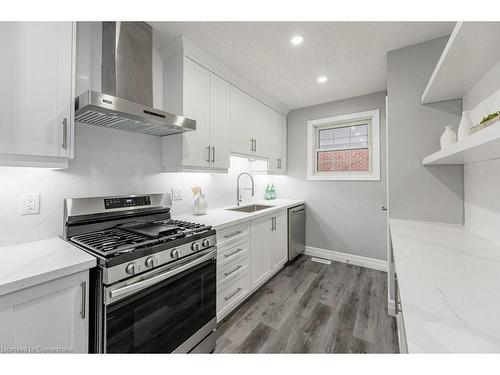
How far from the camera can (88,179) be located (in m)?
1.58

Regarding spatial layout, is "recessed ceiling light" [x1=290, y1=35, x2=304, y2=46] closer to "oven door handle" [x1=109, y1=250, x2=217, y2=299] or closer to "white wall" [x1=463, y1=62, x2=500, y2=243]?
"white wall" [x1=463, y1=62, x2=500, y2=243]

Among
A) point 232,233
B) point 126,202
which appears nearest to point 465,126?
point 232,233

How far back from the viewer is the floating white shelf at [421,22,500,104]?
0.96 meters

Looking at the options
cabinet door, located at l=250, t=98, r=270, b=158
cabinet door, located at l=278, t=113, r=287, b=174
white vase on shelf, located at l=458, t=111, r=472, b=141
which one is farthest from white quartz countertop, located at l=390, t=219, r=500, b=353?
cabinet door, located at l=278, t=113, r=287, b=174

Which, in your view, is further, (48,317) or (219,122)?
(219,122)

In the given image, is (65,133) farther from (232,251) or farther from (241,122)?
(241,122)

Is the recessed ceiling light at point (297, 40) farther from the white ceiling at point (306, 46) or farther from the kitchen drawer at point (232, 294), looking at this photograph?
the kitchen drawer at point (232, 294)

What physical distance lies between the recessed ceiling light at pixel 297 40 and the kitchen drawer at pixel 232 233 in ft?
5.81

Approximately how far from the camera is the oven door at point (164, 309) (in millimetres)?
1070

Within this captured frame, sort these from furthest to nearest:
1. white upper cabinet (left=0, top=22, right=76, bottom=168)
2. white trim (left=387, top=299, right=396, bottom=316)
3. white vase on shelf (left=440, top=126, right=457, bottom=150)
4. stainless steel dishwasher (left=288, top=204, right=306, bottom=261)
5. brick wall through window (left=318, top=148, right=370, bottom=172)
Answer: brick wall through window (left=318, top=148, right=370, bottom=172)
stainless steel dishwasher (left=288, top=204, right=306, bottom=261)
white trim (left=387, top=299, right=396, bottom=316)
white vase on shelf (left=440, top=126, right=457, bottom=150)
white upper cabinet (left=0, top=22, right=76, bottom=168)

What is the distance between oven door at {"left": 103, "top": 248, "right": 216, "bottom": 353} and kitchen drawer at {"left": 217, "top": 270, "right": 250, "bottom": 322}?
0.75ft

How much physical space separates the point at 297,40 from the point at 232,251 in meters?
2.02

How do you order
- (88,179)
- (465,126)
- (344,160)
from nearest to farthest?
(465,126) → (88,179) → (344,160)

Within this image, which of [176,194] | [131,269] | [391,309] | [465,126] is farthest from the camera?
[176,194]
